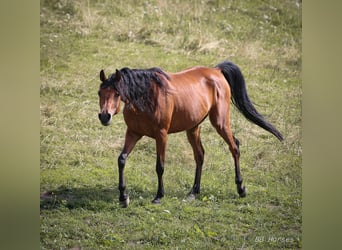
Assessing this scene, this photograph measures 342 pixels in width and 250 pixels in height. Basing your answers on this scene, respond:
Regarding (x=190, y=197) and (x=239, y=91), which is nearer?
(x=190, y=197)

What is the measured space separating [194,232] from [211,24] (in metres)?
1.73

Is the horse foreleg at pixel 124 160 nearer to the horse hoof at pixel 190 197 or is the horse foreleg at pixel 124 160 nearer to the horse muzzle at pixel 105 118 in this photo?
the horse muzzle at pixel 105 118

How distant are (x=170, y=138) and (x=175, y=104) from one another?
0.93 ft

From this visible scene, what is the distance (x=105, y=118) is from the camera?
179 inches

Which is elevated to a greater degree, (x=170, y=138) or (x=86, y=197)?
(x=170, y=138)

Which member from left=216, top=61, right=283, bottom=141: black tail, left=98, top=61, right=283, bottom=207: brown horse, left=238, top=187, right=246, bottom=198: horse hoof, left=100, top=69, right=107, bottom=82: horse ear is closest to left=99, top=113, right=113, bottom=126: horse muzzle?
left=98, top=61, right=283, bottom=207: brown horse

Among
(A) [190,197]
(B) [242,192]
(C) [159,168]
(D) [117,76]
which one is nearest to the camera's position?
(D) [117,76]

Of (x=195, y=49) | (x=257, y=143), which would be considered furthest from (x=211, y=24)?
(x=257, y=143)

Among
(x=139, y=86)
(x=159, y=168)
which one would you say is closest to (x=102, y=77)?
(x=139, y=86)

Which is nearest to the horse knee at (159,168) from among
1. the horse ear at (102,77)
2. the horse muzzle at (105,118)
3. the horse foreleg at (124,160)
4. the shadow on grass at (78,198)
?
the horse foreleg at (124,160)

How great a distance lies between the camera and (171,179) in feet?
15.9

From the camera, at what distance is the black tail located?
4977 mm

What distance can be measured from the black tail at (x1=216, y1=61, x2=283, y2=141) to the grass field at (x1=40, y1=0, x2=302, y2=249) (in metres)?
0.06

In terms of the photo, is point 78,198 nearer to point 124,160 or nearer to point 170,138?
point 124,160
